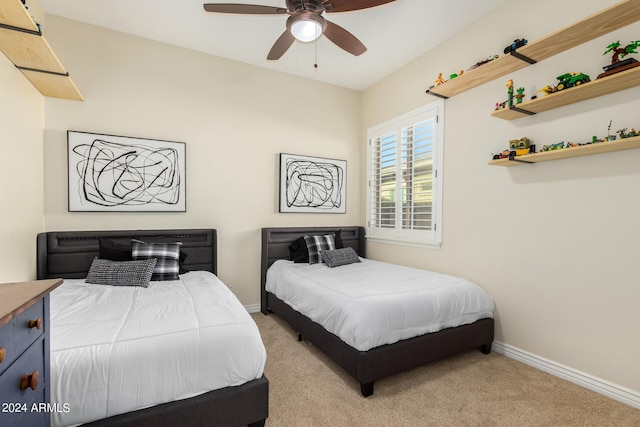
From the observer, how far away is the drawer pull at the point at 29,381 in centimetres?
100

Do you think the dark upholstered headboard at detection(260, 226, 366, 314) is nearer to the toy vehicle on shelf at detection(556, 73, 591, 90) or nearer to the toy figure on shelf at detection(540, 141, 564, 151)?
the toy figure on shelf at detection(540, 141, 564, 151)

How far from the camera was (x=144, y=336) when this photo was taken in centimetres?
151

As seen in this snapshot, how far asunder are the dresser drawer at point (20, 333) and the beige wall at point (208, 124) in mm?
2283

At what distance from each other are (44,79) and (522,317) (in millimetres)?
4349

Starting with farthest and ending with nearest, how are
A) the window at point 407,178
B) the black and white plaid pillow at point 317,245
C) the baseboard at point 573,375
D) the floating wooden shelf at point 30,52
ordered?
the black and white plaid pillow at point 317,245, the window at point 407,178, the baseboard at point 573,375, the floating wooden shelf at point 30,52

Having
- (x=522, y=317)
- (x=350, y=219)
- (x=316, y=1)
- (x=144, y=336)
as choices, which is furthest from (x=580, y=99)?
(x=144, y=336)

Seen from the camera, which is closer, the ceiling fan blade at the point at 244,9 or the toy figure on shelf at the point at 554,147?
the ceiling fan blade at the point at 244,9

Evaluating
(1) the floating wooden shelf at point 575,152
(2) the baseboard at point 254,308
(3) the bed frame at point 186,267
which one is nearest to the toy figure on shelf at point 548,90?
(1) the floating wooden shelf at point 575,152

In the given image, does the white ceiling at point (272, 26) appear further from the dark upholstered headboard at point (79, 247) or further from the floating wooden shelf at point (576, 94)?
the dark upholstered headboard at point (79, 247)

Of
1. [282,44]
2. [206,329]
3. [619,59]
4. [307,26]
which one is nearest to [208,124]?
[282,44]

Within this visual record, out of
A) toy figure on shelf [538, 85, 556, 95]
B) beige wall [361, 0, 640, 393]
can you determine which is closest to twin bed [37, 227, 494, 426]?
beige wall [361, 0, 640, 393]

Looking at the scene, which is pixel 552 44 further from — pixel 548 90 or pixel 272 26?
pixel 272 26

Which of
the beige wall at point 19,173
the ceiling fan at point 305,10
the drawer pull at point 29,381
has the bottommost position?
the drawer pull at point 29,381

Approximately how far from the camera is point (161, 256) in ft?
9.34
